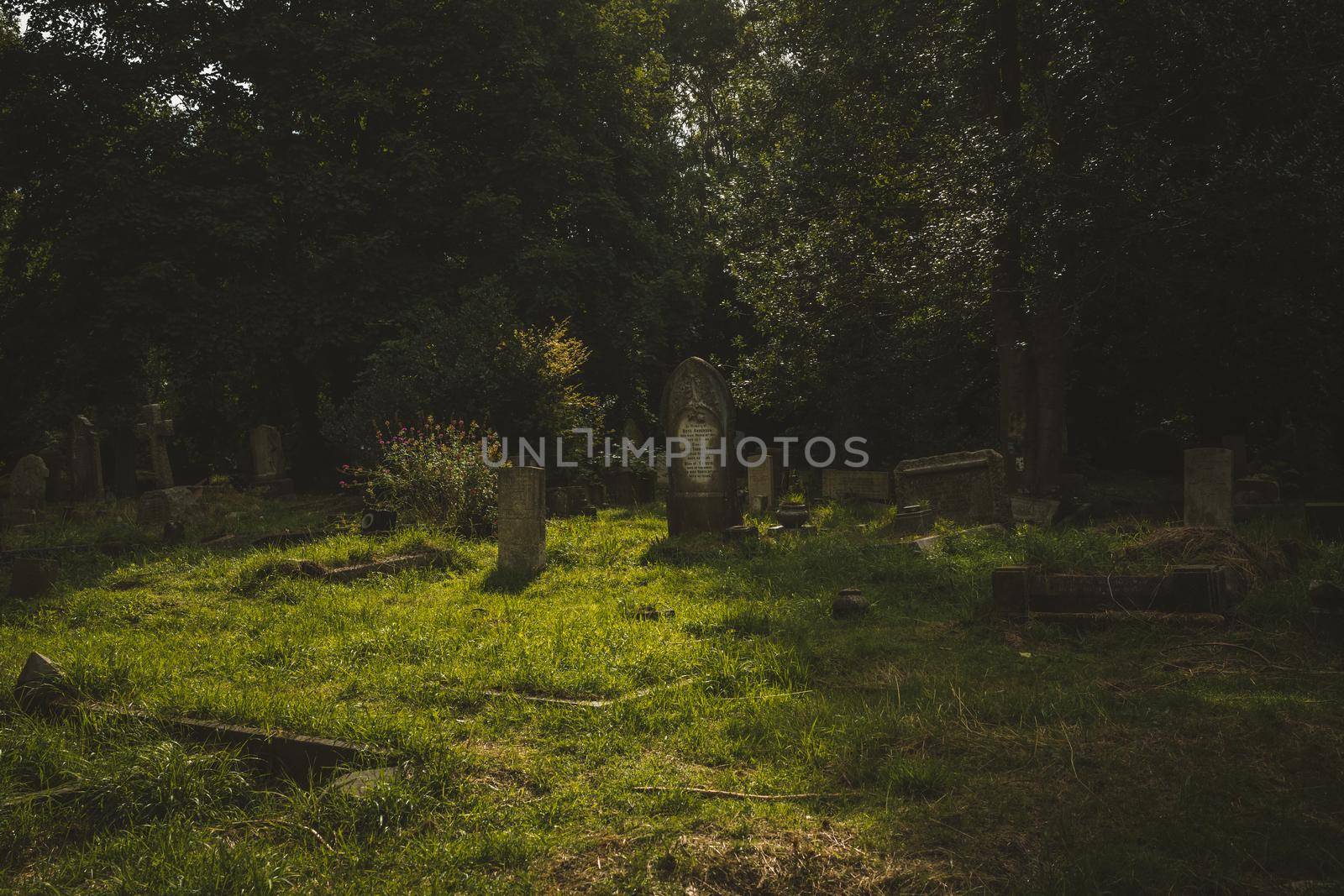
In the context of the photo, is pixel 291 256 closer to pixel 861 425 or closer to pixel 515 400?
pixel 515 400

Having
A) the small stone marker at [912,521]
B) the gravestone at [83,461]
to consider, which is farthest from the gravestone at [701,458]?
the gravestone at [83,461]

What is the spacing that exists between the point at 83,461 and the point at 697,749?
1781cm

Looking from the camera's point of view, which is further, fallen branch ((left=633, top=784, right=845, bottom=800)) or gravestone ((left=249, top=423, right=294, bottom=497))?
gravestone ((left=249, top=423, right=294, bottom=497))

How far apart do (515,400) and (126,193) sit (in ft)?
28.0

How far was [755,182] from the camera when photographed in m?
17.8

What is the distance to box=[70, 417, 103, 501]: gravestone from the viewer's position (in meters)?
17.8

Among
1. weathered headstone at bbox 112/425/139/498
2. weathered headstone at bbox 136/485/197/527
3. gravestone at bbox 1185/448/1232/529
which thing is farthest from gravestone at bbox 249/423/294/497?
gravestone at bbox 1185/448/1232/529

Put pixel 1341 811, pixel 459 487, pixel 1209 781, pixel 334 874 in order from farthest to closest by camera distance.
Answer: pixel 459 487, pixel 1209 781, pixel 1341 811, pixel 334 874

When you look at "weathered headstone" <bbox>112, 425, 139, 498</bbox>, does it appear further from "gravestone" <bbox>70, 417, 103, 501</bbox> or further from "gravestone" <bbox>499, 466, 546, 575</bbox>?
"gravestone" <bbox>499, 466, 546, 575</bbox>

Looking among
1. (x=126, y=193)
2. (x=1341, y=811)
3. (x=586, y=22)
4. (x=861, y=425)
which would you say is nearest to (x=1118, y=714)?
(x=1341, y=811)

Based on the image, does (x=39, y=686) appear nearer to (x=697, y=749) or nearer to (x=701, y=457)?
(x=697, y=749)

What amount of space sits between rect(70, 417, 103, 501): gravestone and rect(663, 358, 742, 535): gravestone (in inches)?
504

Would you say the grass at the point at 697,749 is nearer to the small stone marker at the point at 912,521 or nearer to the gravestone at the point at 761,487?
the small stone marker at the point at 912,521

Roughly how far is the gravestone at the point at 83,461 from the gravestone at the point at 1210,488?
18.5 meters
